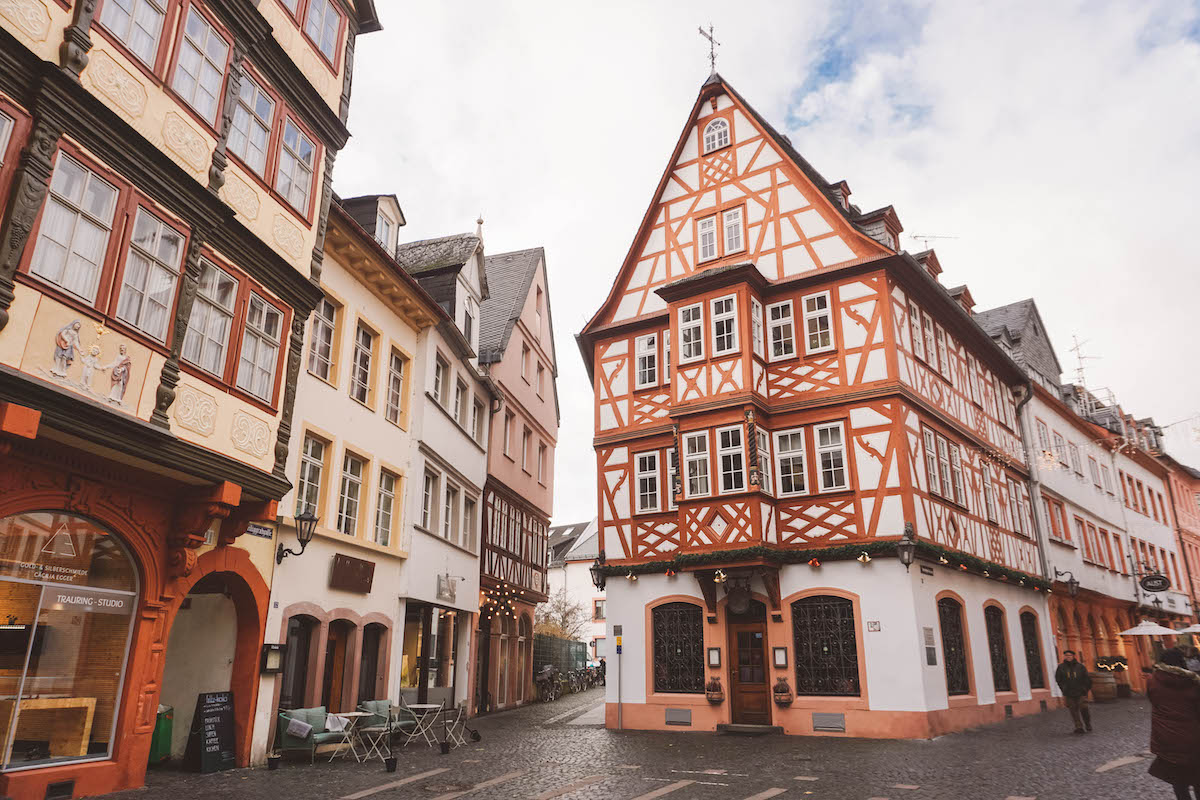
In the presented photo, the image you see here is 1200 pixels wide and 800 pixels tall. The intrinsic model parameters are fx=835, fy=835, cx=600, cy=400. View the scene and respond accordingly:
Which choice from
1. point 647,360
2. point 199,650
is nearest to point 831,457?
point 647,360

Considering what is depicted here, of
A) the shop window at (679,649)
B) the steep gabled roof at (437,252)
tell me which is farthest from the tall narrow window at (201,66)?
the shop window at (679,649)

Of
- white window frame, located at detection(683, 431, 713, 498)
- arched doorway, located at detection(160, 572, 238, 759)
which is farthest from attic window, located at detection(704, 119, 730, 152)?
arched doorway, located at detection(160, 572, 238, 759)

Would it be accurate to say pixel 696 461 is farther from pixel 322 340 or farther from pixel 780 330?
pixel 322 340

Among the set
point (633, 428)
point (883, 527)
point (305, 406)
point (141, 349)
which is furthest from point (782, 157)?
point (141, 349)

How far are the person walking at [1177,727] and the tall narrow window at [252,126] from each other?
11.8 m

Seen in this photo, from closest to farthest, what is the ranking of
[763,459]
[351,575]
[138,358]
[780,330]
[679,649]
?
[138,358] → [351,575] → [763,459] → [679,649] → [780,330]

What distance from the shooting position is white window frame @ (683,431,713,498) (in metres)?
18.5

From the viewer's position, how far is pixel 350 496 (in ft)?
51.4

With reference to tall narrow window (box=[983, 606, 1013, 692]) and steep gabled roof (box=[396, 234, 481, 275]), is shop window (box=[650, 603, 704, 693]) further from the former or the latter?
steep gabled roof (box=[396, 234, 481, 275])

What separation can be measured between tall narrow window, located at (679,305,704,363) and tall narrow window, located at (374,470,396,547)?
716 centimetres

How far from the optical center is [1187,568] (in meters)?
39.6

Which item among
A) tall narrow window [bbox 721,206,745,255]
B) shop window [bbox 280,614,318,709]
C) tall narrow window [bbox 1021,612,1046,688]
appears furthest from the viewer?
tall narrow window [bbox 1021,612,1046,688]

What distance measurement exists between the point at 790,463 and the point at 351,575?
9483mm

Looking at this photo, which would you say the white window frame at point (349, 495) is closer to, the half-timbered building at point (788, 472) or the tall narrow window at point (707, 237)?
the half-timbered building at point (788, 472)
